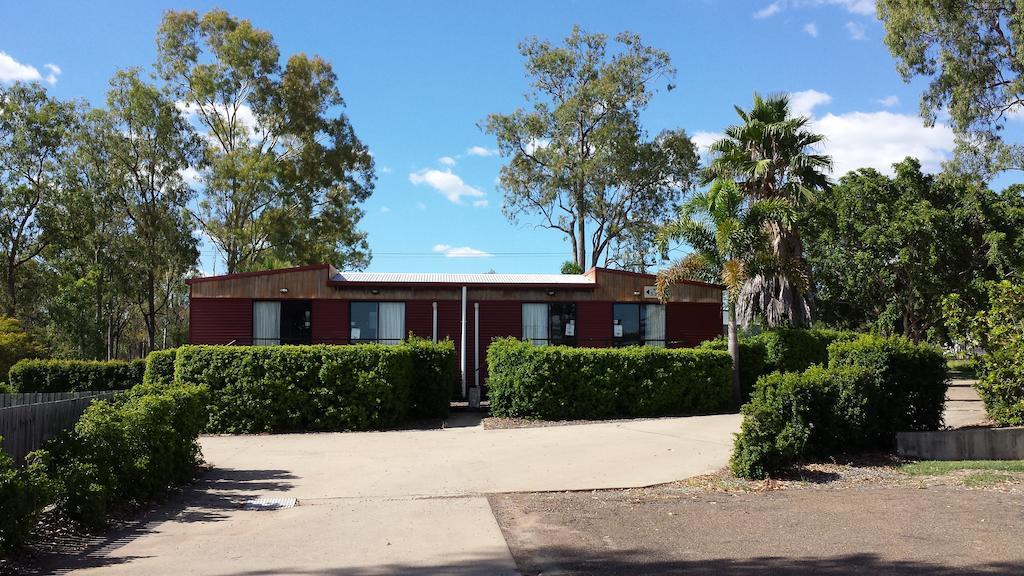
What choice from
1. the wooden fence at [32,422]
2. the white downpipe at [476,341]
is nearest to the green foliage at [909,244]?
the white downpipe at [476,341]

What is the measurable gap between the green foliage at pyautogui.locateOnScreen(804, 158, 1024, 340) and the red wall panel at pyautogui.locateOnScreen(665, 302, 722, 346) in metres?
5.66

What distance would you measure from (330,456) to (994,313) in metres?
9.85

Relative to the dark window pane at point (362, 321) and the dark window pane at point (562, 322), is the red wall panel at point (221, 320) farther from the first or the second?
the dark window pane at point (562, 322)

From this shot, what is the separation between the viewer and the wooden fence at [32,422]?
22.6ft

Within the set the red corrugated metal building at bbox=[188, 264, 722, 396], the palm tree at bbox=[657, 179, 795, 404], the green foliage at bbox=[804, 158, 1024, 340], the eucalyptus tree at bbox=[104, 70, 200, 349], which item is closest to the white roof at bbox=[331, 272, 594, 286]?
the red corrugated metal building at bbox=[188, 264, 722, 396]

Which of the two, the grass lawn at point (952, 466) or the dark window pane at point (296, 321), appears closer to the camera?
the grass lawn at point (952, 466)

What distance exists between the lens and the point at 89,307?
133ft

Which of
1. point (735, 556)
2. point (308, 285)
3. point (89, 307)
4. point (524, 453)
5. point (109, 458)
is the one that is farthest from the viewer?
point (89, 307)

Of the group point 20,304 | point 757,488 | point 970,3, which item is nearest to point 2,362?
point 20,304

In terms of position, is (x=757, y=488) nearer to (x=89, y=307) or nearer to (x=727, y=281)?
(x=727, y=281)

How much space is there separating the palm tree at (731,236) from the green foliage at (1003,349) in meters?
5.77

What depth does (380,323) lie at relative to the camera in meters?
20.9

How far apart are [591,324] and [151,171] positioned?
83.1 ft

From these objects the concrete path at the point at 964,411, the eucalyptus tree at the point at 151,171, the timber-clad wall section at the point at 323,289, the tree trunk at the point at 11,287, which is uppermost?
the eucalyptus tree at the point at 151,171
